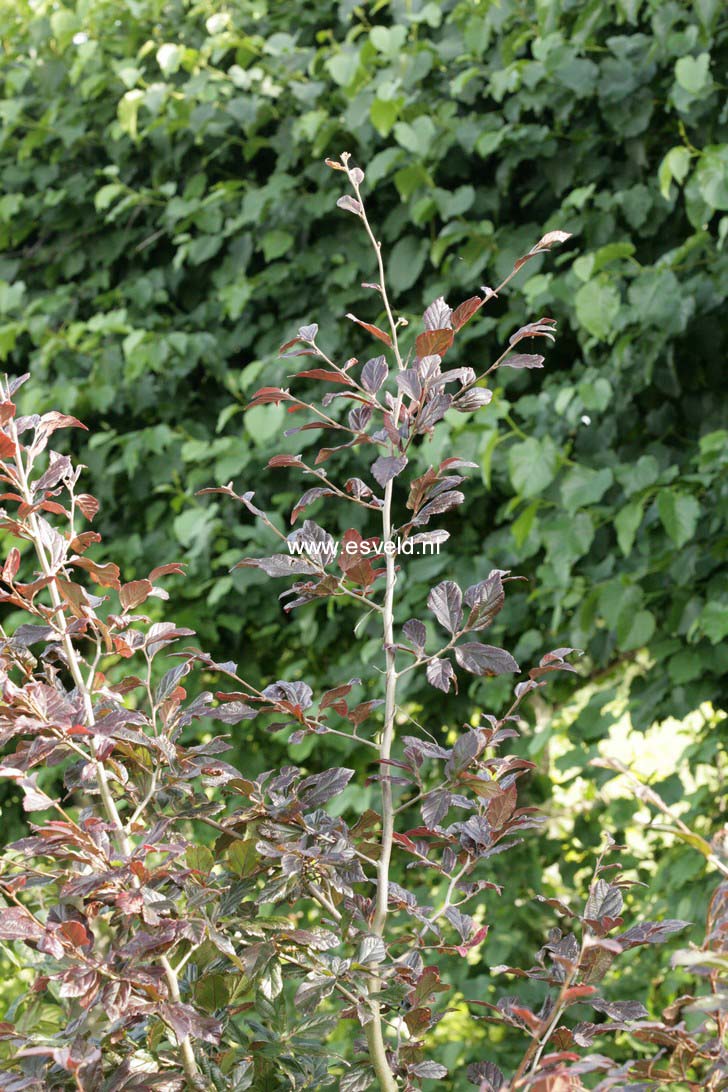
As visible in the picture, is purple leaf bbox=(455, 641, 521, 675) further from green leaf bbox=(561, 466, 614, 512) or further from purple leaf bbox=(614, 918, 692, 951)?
green leaf bbox=(561, 466, 614, 512)

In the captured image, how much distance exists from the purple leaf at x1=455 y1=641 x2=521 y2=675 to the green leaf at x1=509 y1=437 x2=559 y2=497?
1116 millimetres

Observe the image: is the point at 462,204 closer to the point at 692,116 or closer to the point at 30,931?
the point at 692,116

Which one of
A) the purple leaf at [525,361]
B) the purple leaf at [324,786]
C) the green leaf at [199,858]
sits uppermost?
the purple leaf at [525,361]

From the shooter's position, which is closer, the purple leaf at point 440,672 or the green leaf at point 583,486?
the purple leaf at point 440,672

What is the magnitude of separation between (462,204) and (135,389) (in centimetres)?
95

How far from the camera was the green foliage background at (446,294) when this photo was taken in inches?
80.0

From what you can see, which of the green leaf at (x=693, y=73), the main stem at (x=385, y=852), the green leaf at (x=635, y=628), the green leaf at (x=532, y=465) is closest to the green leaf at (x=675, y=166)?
the green leaf at (x=693, y=73)

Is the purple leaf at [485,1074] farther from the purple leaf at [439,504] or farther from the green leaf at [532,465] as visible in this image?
the green leaf at [532,465]

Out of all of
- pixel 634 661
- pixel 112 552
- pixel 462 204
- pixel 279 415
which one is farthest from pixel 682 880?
pixel 112 552

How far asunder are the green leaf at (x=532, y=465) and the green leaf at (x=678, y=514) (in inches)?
8.8

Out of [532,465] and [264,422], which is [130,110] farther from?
[532,465]

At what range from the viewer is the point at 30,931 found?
0.84 metres

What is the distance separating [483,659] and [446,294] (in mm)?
1575

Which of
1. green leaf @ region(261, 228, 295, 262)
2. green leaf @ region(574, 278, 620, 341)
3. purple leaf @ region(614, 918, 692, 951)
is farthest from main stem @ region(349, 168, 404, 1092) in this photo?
green leaf @ region(261, 228, 295, 262)
